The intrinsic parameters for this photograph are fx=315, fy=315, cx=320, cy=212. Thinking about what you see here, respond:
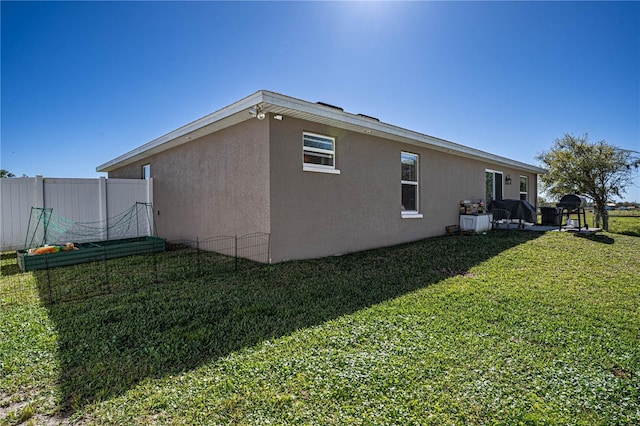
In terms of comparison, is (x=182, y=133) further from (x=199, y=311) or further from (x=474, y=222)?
(x=474, y=222)

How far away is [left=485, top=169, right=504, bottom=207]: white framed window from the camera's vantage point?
1264cm

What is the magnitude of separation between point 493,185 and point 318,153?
9.62 meters

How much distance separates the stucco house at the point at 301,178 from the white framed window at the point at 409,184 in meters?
0.03

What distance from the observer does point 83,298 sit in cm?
419

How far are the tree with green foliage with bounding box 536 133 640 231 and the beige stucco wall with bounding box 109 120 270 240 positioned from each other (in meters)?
16.4

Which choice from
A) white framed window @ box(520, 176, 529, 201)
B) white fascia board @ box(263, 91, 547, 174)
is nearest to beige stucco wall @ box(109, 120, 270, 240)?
white fascia board @ box(263, 91, 547, 174)

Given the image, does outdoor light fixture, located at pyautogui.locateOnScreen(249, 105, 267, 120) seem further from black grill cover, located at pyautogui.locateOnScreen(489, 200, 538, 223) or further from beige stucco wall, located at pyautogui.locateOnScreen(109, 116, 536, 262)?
Answer: black grill cover, located at pyautogui.locateOnScreen(489, 200, 538, 223)

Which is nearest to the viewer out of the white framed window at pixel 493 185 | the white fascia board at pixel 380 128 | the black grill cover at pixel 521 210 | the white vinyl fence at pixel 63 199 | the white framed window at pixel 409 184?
the white fascia board at pixel 380 128

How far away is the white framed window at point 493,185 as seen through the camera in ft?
41.5

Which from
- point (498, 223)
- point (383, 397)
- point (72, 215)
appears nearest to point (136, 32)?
point (72, 215)

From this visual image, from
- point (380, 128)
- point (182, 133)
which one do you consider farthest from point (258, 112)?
point (182, 133)

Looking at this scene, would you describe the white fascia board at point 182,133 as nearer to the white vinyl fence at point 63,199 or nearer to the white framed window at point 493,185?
the white vinyl fence at point 63,199

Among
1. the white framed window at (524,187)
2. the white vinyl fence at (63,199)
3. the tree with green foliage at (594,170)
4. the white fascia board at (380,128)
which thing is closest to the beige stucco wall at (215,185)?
the white fascia board at (380,128)

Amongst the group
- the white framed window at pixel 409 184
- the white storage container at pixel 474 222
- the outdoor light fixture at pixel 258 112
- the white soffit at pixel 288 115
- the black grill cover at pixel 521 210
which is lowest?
the white storage container at pixel 474 222
